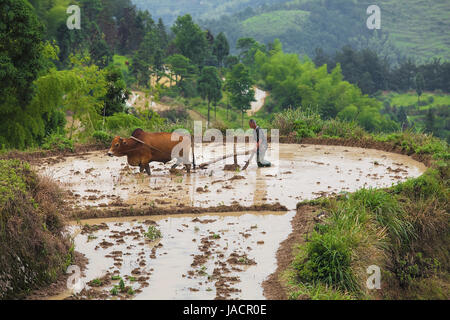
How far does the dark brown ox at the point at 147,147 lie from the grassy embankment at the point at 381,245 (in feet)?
10.4

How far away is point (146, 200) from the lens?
32.4ft

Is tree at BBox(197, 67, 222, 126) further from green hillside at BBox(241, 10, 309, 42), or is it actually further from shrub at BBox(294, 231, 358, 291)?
green hillside at BBox(241, 10, 309, 42)

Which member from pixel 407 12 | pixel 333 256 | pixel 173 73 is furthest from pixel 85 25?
pixel 407 12

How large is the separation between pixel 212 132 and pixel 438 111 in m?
64.1

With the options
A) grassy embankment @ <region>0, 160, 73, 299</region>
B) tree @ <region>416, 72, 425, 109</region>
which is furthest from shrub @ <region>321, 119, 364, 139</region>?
tree @ <region>416, 72, 425, 109</region>

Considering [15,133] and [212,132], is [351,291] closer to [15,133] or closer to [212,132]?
[212,132]

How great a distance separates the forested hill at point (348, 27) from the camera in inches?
5545

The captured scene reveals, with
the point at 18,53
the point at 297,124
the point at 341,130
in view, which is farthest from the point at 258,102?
the point at 341,130

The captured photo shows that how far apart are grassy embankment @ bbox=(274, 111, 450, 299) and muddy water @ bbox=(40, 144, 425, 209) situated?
1183 millimetres

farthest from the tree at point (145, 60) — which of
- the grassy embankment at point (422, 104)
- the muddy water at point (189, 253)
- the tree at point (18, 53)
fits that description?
the muddy water at point (189, 253)

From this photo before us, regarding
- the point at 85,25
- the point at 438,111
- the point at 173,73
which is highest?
the point at 85,25

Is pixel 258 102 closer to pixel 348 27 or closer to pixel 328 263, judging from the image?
pixel 328 263

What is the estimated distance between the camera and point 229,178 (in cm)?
1175

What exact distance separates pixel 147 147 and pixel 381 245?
531cm
